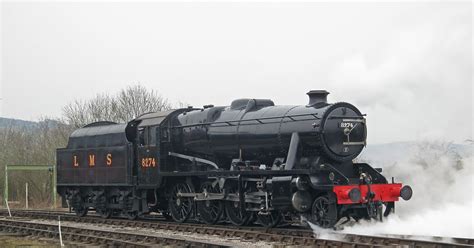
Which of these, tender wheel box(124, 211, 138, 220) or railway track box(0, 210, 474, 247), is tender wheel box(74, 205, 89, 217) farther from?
railway track box(0, 210, 474, 247)

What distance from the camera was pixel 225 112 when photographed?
58.5 ft

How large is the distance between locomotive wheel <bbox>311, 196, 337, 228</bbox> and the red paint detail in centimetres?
34

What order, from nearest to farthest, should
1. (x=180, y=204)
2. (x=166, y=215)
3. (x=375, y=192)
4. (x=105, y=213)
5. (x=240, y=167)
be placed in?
(x=375, y=192), (x=240, y=167), (x=180, y=204), (x=166, y=215), (x=105, y=213)

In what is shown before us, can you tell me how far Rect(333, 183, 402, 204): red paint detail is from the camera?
13992 mm

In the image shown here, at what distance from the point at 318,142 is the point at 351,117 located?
117 centimetres

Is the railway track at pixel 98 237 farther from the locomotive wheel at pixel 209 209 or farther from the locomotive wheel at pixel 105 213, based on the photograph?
the locomotive wheel at pixel 105 213

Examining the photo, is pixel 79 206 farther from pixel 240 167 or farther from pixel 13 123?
pixel 13 123

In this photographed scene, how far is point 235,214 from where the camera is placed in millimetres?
17203

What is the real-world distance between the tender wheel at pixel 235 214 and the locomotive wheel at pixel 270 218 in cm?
44

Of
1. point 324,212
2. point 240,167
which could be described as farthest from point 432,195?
point 240,167

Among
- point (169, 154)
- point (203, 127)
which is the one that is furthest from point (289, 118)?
point (169, 154)

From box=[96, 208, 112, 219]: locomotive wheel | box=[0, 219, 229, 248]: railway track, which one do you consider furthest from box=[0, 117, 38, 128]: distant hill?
box=[0, 219, 229, 248]: railway track

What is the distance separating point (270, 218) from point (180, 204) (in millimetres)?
3810

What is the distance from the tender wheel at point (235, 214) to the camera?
54.7 feet
